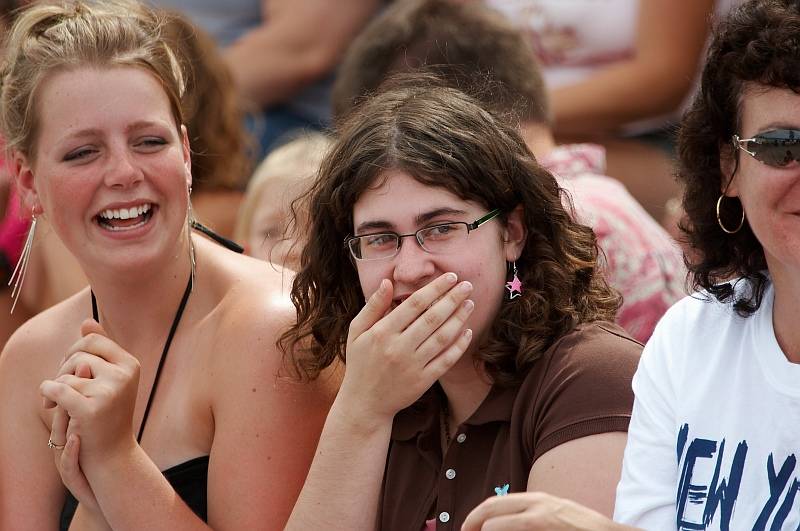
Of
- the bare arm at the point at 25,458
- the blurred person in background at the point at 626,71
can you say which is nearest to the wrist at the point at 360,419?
the bare arm at the point at 25,458

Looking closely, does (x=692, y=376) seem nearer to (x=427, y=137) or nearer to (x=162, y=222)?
(x=427, y=137)

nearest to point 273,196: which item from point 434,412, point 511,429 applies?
point 434,412

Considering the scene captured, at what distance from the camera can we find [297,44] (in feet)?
15.9

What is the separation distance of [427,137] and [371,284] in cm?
32

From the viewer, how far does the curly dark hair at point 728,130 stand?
1.94 metres

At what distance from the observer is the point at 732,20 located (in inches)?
80.2

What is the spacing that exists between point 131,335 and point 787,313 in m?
1.71

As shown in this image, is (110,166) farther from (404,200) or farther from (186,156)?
(404,200)

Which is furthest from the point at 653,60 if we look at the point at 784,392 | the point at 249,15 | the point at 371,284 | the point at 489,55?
the point at 784,392

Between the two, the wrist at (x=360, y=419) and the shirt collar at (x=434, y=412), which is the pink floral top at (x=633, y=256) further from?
the wrist at (x=360, y=419)

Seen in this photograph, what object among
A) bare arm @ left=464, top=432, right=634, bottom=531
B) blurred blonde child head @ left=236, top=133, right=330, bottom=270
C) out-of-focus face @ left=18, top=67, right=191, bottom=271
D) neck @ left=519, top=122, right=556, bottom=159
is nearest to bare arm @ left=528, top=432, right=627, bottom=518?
bare arm @ left=464, top=432, right=634, bottom=531

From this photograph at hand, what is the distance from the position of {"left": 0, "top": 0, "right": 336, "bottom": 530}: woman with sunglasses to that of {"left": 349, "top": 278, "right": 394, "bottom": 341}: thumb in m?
0.42

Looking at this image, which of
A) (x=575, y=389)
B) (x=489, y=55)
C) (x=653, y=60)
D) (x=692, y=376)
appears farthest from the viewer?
(x=653, y=60)

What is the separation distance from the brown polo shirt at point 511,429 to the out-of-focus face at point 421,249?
180mm
